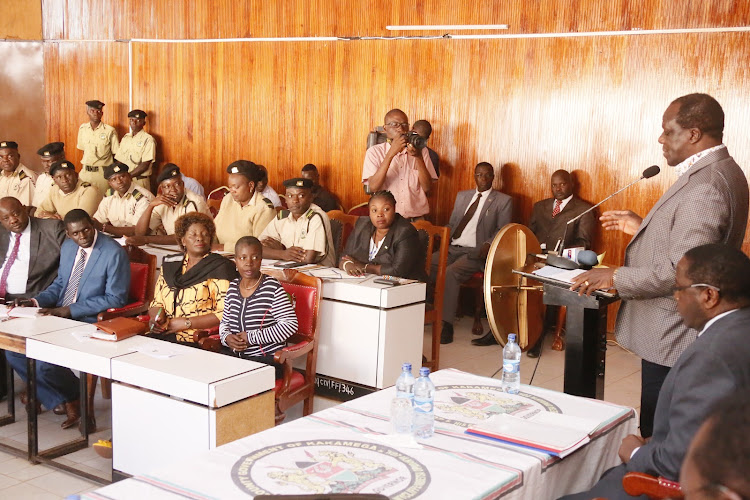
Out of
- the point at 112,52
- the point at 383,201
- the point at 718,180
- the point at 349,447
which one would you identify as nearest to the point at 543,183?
the point at 383,201

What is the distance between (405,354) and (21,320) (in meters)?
1.88

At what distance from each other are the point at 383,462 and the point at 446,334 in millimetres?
3972

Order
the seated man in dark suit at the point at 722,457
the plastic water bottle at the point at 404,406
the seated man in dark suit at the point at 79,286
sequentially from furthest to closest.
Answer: the seated man in dark suit at the point at 79,286, the plastic water bottle at the point at 404,406, the seated man in dark suit at the point at 722,457

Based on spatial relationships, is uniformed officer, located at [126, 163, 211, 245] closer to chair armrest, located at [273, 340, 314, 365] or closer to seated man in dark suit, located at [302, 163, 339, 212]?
seated man in dark suit, located at [302, 163, 339, 212]

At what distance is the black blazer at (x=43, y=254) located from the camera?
15.0ft

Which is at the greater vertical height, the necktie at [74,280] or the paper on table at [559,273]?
the paper on table at [559,273]

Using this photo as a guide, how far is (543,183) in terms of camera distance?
254 inches

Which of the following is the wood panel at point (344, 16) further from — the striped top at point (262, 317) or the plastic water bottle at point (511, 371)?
the plastic water bottle at point (511, 371)

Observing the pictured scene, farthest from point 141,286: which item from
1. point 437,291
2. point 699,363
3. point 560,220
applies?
point 699,363

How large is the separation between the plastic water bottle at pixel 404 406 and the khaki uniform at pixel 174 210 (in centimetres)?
375

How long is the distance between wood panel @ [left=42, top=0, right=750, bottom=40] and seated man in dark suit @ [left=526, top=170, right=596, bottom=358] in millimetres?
1234

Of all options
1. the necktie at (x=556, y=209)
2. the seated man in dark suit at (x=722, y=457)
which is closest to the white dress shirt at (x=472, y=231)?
the necktie at (x=556, y=209)

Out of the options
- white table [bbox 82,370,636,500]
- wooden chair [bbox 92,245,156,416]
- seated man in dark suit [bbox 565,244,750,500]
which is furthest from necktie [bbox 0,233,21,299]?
seated man in dark suit [bbox 565,244,750,500]

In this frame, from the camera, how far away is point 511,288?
10.5 ft
